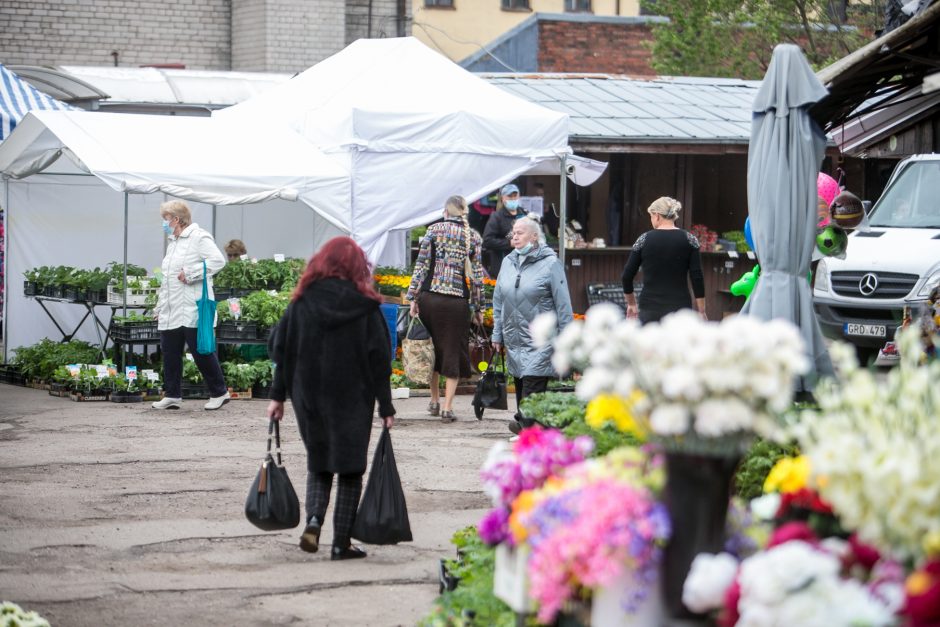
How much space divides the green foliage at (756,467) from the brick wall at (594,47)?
78.9ft

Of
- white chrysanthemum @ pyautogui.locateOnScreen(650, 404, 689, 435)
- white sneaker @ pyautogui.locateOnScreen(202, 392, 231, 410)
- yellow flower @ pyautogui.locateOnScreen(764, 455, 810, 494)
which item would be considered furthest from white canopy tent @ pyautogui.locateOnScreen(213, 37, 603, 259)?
white chrysanthemum @ pyautogui.locateOnScreen(650, 404, 689, 435)

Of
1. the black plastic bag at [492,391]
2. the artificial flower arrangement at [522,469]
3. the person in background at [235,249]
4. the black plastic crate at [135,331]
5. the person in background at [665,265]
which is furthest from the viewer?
the person in background at [235,249]

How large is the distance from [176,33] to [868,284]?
1815 cm

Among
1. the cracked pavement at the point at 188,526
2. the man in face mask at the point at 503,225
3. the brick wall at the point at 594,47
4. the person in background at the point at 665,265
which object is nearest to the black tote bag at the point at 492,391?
the cracked pavement at the point at 188,526

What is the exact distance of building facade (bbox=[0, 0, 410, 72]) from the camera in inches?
1052

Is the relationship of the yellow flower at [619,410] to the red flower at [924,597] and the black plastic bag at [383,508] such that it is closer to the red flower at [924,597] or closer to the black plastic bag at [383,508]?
the red flower at [924,597]

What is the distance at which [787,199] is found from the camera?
7.59 meters

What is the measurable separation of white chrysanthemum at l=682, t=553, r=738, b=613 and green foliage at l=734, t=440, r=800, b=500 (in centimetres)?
305

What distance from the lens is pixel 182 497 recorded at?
9.07 m

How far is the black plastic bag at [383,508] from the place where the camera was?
283 inches

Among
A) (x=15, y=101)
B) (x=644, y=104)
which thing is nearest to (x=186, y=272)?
(x=15, y=101)

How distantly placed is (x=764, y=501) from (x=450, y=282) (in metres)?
8.48

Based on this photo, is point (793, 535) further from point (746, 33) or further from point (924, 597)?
point (746, 33)

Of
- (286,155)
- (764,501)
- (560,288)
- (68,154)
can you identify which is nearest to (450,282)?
(560,288)
